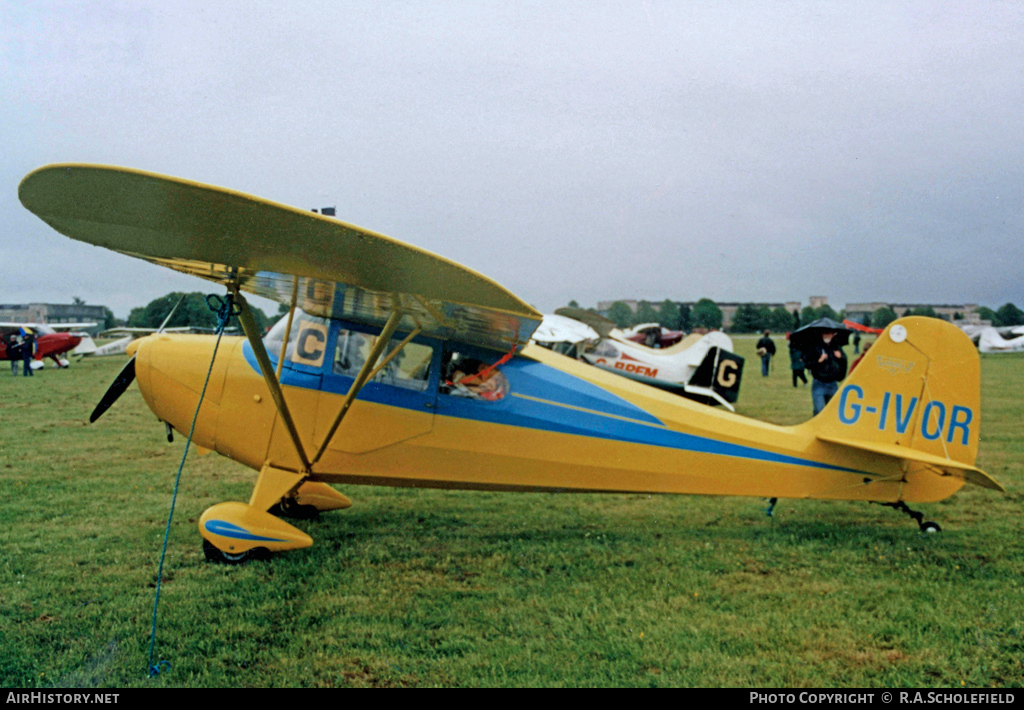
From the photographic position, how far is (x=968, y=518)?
223 inches

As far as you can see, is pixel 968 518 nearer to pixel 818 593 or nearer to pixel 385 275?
pixel 818 593

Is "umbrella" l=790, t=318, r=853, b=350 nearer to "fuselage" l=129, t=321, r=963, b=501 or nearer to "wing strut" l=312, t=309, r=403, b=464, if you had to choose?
"fuselage" l=129, t=321, r=963, b=501

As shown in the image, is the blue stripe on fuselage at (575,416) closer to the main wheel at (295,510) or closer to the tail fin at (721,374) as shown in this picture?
the main wheel at (295,510)

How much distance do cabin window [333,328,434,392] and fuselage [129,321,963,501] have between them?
2cm

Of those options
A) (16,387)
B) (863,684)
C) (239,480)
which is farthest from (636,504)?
(16,387)

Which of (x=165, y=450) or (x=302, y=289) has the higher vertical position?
(x=302, y=289)

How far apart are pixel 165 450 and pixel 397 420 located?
5452 mm

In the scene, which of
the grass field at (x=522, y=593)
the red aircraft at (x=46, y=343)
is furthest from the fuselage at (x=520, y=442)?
the red aircraft at (x=46, y=343)

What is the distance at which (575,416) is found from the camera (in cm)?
488

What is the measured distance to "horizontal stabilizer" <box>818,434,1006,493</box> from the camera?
13.5 ft

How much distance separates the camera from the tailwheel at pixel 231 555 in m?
4.33

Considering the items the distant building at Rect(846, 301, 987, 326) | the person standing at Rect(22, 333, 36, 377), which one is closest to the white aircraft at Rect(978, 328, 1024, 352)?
the distant building at Rect(846, 301, 987, 326)

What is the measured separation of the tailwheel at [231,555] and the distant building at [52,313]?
37.7m

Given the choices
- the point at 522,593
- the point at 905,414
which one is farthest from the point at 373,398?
the point at 905,414
